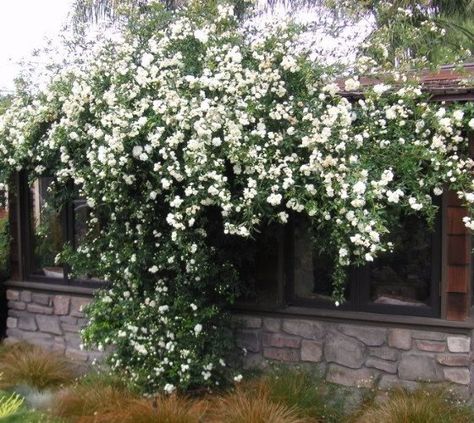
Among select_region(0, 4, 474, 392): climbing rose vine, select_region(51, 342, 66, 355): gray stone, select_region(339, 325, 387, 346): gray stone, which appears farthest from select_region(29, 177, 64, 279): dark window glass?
select_region(339, 325, 387, 346): gray stone

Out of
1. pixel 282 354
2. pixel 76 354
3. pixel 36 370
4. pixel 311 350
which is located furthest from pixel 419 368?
pixel 76 354

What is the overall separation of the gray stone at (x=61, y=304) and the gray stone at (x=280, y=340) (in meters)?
2.29

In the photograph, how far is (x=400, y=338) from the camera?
4734mm

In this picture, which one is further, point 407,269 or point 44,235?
point 44,235

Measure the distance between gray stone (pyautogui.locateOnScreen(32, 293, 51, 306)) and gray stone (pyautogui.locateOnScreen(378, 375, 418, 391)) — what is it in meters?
3.62

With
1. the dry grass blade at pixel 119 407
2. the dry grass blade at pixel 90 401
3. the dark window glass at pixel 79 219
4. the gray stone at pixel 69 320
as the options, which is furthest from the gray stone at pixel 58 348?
the dry grass blade at pixel 90 401

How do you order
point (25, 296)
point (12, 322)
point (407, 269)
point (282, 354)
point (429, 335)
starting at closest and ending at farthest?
point (429, 335) < point (407, 269) < point (282, 354) < point (25, 296) < point (12, 322)

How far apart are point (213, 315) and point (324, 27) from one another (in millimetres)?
2738

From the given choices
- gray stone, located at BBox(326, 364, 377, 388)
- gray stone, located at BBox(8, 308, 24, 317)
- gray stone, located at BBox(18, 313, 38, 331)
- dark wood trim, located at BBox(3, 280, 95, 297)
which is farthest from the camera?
gray stone, located at BBox(8, 308, 24, 317)

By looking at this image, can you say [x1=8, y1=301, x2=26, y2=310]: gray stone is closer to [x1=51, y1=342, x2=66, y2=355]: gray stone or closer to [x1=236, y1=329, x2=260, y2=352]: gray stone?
[x1=51, y1=342, x2=66, y2=355]: gray stone

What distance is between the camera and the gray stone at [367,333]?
481 cm

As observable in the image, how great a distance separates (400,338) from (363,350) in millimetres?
326

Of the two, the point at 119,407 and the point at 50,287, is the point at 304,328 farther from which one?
the point at 50,287

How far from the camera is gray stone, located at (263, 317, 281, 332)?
523 cm
